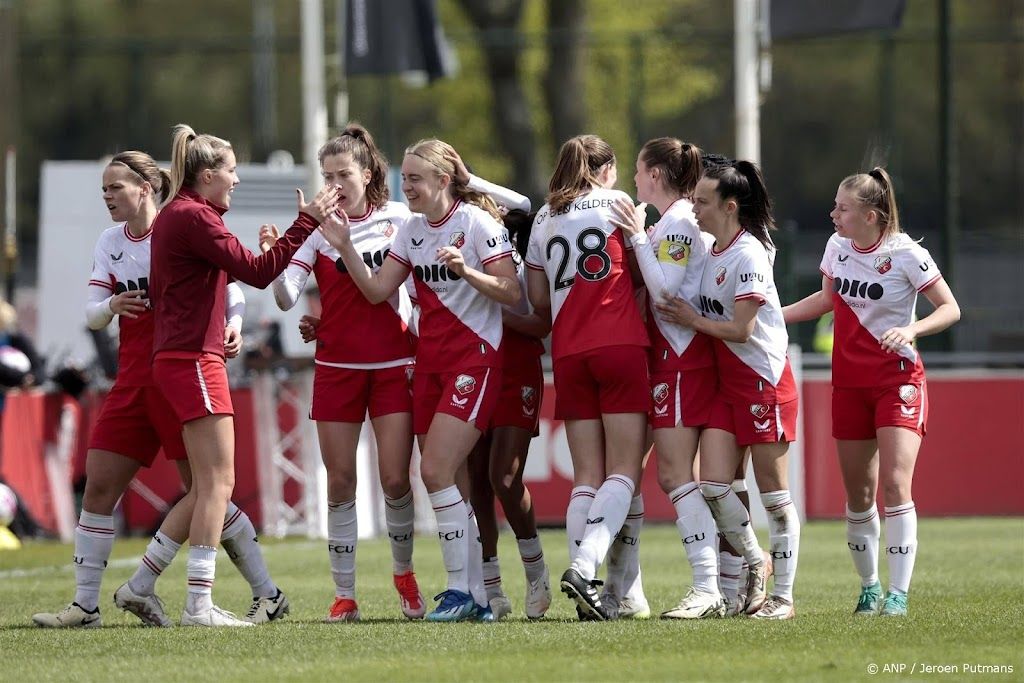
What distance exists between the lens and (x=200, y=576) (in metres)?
7.85

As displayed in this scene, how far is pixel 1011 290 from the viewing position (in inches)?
1055

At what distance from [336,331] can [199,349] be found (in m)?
0.68

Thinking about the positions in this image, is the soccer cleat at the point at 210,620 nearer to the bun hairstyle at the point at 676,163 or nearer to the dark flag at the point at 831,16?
the bun hairstyle at the point at 676,163

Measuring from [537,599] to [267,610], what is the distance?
1.30 m

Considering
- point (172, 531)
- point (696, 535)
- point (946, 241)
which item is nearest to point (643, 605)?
point (696, 535)

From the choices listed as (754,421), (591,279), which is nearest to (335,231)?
→ (591,279)

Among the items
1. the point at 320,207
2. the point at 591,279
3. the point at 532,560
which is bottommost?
the point at 532,560

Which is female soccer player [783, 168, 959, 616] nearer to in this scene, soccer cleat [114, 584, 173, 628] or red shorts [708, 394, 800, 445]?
red shorts [708, 394, 800, 445]

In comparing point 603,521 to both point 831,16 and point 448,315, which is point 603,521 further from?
point 831,16

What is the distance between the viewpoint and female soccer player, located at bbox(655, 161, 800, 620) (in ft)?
25.5

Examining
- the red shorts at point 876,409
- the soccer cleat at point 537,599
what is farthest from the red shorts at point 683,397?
the soccer cleat at point 537,599

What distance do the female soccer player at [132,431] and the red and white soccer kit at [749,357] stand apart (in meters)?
2.26

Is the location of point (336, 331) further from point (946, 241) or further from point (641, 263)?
point (946, 241)

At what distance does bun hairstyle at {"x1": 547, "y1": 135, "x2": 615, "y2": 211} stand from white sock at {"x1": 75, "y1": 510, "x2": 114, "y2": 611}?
2.64 metres
